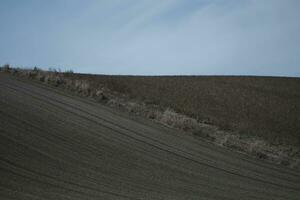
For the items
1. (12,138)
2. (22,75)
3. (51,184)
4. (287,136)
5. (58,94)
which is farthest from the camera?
(22,75)

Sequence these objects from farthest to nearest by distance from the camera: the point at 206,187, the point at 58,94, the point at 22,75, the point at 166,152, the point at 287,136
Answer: the point at 22,75
the point at 58,94
the point at 287,136
the point at 166,152
the point at 206,187

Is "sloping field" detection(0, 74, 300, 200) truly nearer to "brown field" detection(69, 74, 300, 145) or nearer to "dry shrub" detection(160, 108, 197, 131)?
"dry shrub" detection(160, 108, 197, 131)

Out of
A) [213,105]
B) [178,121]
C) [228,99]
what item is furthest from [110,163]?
[228,99]

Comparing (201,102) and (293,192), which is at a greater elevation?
(201,102)

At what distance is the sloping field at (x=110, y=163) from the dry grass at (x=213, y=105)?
6.71 ft

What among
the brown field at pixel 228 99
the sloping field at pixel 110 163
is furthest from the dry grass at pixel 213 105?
the sloping field at pixel 110 163

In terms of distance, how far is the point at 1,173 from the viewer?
11.3 meters

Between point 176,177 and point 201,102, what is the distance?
15031 millimetres

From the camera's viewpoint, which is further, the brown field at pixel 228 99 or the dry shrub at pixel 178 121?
the brown field at pixel 228 99

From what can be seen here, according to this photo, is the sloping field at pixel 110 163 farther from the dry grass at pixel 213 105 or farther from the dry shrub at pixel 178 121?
the dry grass at pixel 213 105

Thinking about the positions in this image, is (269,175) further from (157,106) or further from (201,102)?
(201,102)

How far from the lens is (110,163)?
13.7 m

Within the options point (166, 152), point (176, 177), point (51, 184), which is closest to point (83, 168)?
point (51, 184)

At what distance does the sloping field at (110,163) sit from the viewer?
1136 centimetres
